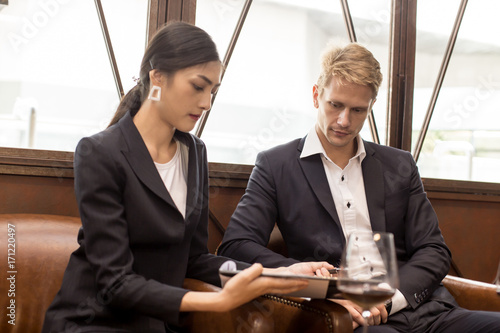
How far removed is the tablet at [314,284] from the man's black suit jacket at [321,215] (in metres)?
0.49

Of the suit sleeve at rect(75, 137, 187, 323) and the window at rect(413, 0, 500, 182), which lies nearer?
the suit sleeve at rect(75, 137, 187, 323)

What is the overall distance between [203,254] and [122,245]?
50 centimetres

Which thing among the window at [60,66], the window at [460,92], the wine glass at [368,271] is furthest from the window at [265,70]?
the wine glass at [368,271]

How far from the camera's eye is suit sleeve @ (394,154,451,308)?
6.65 ft

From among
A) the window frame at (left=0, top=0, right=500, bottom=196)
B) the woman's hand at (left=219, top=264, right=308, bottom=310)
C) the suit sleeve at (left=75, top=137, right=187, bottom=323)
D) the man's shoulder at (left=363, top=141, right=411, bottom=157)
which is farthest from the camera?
the window frame at (left=0, top=0, right=500, bottom=196)

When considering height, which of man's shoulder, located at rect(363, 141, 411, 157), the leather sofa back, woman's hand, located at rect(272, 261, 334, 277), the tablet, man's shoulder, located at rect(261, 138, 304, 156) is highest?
man's shoulder, located at rect(363, 141, 411, 157)

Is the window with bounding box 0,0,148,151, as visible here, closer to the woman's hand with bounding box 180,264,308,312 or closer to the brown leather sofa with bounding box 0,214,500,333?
the brown leather sofa with bounding box 0,214,500,333

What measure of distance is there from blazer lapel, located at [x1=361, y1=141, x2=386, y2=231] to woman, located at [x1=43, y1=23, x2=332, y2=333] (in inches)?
19.8

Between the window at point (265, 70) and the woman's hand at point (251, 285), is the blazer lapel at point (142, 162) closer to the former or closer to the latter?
the woman's hand at point (251, 285)

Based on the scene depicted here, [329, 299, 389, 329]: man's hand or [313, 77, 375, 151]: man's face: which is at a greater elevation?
[313, 77, 375, 151]: man's face

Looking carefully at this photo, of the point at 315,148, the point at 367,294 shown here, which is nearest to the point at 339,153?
the point at 315,148

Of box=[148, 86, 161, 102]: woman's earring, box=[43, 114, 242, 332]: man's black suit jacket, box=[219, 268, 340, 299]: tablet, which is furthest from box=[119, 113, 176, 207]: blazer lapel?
box=[219, 268, 340, 299]: tablet

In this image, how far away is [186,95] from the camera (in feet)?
5.67

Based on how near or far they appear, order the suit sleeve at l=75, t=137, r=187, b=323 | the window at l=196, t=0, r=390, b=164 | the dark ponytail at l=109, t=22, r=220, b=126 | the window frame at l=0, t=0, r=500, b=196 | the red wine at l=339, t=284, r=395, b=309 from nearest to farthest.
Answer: the red wine at l=339, t=284, r=395, b=309 → the suit sleeve at l=75, t=137, r=187, b=323 → the dark ponytail at l=109, t=22, r=220, b=126 → the window at l=196, t=0, r=390, b=164 → the window frame at l=0, t=0, r=500, b=196
